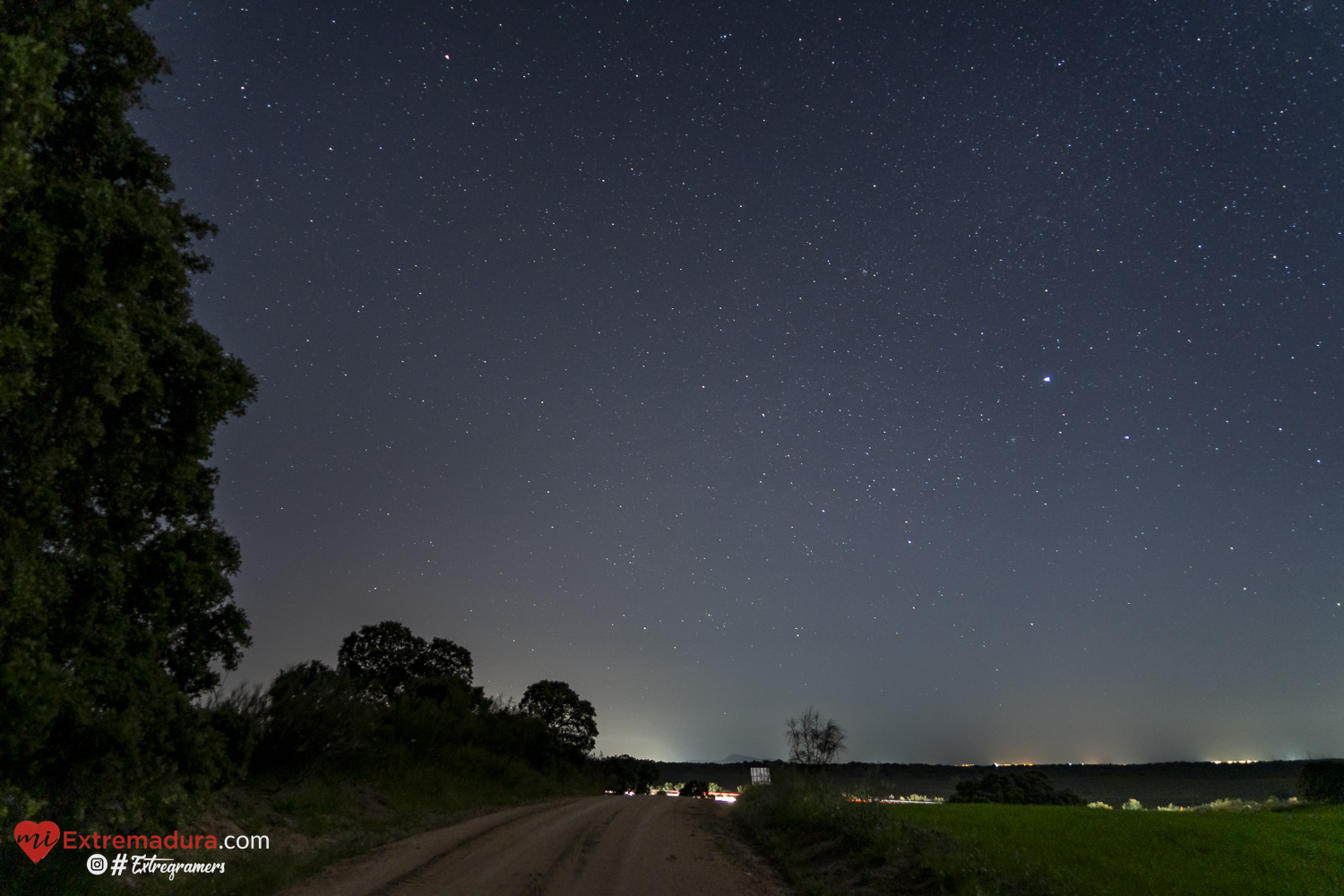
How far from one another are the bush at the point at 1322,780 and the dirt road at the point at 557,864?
80.4ft


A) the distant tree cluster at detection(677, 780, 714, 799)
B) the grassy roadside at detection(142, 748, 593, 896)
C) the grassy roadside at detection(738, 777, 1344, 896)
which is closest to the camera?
the grassy roadside at detection(142, 748, 593, 896)

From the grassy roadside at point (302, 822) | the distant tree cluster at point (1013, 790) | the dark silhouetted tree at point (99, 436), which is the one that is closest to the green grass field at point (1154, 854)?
the grassy roadside at point (302, 822)

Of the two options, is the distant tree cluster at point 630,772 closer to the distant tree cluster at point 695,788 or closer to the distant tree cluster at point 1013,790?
the distant tree cluster at point 695,788

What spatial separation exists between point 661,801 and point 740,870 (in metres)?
15.6

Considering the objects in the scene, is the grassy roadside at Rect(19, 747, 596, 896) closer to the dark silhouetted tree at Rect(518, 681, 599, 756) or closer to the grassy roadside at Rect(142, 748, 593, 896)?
the grassy roadside at Rect(142, 748, 593, 896)

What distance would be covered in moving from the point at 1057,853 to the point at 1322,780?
25169 millimetres

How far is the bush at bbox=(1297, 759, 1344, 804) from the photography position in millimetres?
25031

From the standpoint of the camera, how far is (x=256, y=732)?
14148 millimetres

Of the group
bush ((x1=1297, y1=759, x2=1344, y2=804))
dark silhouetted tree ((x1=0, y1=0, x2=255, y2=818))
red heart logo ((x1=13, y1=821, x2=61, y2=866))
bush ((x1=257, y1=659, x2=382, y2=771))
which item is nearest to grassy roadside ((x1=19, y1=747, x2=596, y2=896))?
red heart logo ((x1=13, y1=821, x2=61, y2=866))

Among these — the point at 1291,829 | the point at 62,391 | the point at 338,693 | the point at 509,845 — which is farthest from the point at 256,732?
the point at 1291,829

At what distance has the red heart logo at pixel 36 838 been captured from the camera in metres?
7.02

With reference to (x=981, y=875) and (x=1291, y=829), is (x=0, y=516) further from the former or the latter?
(x=1291, y=829)

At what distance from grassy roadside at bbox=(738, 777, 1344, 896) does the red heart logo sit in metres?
9.28

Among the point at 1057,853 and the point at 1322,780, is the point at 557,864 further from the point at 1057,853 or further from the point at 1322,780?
the point at 1322,780
